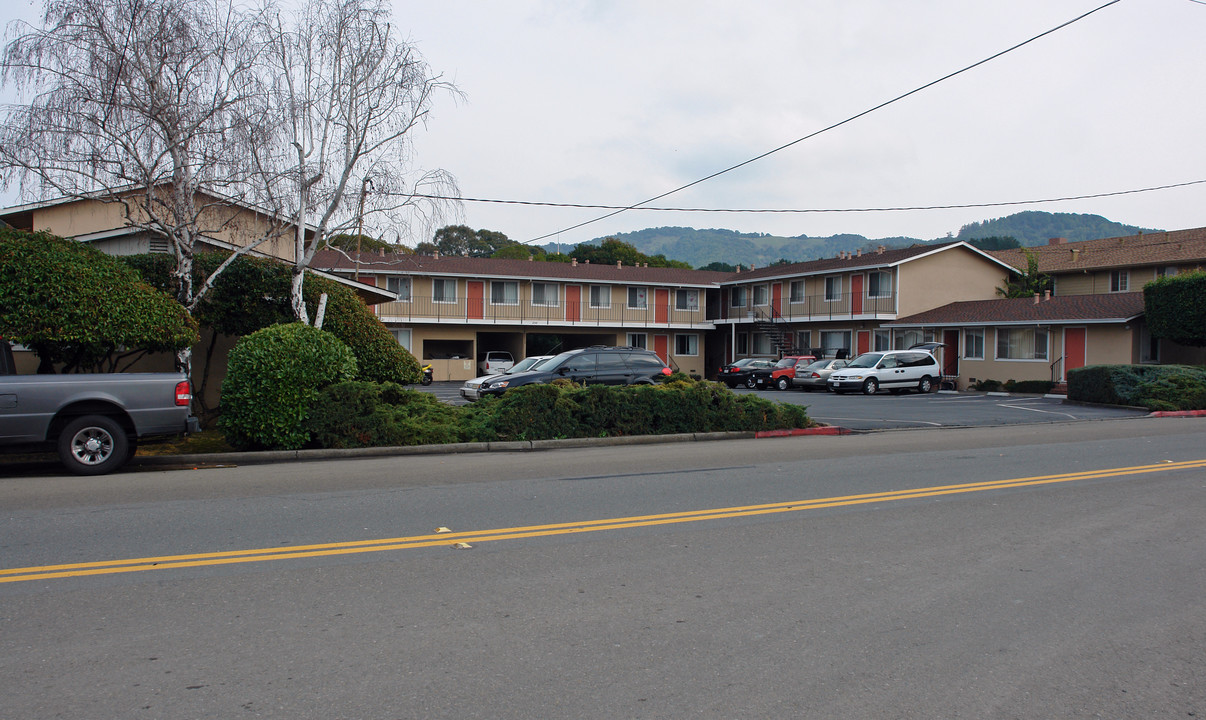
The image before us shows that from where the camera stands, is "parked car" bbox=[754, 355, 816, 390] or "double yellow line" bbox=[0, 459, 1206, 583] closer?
"double yellow line" bbox=[0, 459, 1206, 583]

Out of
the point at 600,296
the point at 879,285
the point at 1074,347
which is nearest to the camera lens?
the point at 1074,347

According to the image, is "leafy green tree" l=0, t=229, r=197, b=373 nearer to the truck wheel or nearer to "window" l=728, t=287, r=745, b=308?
the truck wheel

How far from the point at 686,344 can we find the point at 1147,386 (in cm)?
2798

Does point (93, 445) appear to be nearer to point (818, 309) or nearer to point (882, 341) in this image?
point (882, 341)

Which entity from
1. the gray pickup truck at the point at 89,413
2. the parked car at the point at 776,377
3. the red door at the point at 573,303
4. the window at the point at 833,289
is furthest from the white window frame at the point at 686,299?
the gray pickup truck at the point at 89,413

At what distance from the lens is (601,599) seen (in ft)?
17.6

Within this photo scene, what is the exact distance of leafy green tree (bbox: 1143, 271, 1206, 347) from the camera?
95.3 feet

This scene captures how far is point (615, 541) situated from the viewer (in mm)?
6914

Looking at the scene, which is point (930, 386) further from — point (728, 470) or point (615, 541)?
point (615, 541)

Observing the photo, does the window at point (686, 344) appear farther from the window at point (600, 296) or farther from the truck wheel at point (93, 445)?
the truck wheel at point (93, 445)

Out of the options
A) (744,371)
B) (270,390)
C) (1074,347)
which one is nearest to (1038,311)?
(1074,347)

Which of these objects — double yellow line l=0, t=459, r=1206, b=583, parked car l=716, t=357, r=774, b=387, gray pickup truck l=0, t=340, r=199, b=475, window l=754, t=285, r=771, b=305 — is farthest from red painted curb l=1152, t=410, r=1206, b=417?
window l=754, t=285, r=771, b=305

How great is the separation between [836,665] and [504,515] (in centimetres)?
421

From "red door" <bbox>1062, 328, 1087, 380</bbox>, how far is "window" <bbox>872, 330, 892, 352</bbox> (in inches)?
330
